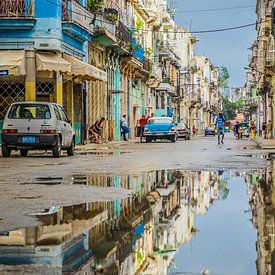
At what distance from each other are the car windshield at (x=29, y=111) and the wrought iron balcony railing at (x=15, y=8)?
7.95 metres

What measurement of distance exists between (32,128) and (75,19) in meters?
10.8

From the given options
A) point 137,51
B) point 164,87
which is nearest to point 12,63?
point 137,51

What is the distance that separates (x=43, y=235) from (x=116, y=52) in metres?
39.1

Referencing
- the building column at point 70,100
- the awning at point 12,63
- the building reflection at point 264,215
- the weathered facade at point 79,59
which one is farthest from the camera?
the building column at point 70,100

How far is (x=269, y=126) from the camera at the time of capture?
53219 millimetres

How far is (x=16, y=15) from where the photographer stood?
28.9 metres

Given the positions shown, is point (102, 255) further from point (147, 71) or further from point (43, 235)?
point (147, 71)

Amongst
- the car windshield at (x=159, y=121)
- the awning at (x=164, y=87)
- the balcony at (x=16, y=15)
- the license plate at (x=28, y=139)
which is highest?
the balcony at (x=16, y=15)

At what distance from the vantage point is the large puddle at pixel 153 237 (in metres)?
5.18

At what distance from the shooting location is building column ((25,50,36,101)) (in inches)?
1138

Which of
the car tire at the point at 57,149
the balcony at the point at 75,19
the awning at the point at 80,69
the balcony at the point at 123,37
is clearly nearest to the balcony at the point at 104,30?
the balcony at the point at 123,37

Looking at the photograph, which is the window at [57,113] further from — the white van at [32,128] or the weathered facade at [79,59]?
the weathered facade at [79,59]

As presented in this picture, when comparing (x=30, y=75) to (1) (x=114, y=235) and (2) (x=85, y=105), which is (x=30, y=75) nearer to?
(2) (x=85, y=105)

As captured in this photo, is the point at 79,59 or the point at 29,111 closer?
the point at 29,111
